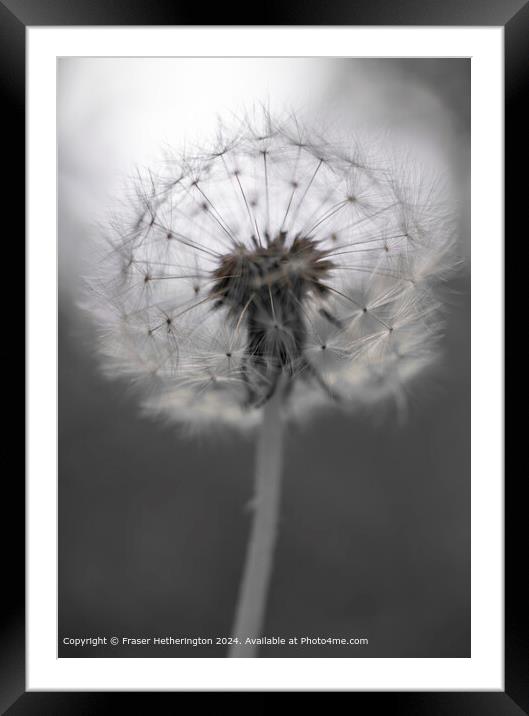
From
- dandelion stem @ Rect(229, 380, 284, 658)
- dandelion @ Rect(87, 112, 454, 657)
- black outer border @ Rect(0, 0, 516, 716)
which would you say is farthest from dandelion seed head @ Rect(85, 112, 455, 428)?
black outer border @ Rect(0, 0, 516, 716)

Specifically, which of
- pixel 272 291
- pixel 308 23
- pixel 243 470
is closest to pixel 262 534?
pixel 243 470

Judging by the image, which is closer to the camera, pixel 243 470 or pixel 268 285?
pixel 268 285

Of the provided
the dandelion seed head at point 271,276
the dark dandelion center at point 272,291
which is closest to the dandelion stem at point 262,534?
the dandelion seed head at point 271,276

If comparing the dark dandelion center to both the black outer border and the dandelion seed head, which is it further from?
the black outer border

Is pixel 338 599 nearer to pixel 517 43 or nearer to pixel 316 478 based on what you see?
pixel 316 478

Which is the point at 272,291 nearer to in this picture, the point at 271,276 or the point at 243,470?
the point at 271,276

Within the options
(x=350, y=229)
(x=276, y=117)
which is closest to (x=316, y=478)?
(x=350, y=229)

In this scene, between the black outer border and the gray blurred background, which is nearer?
the black outer border
